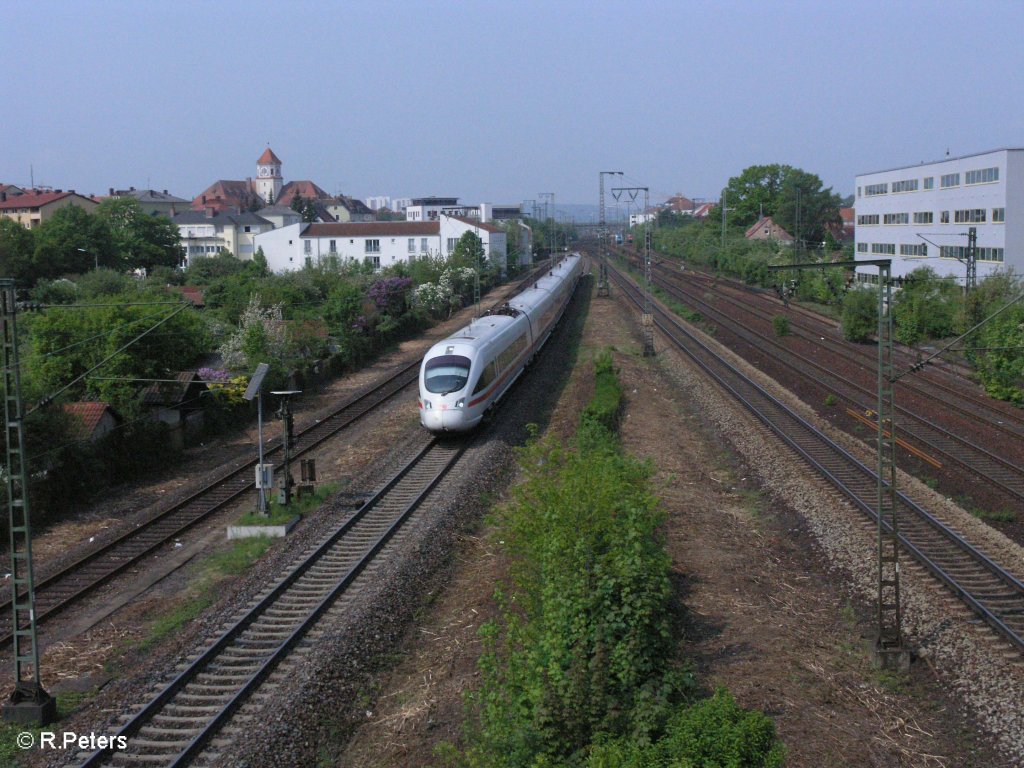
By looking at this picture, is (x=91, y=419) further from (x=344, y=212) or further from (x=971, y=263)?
(x=344, y=212)

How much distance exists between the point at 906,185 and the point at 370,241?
4447cm

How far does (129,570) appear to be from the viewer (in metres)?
15.6

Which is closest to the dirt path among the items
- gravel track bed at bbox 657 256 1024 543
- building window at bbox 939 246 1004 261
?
gravel track bed at bbox 657 256 1024 543

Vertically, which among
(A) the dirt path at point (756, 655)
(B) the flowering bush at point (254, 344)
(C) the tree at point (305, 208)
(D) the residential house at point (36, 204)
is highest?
(C) the tree at point (305, 208)

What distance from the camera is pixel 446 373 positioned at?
74.2 feet

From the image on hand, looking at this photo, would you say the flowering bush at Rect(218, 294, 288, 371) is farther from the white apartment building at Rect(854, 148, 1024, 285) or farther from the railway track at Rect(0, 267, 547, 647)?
the white apartment building at Rect(854, 148, 1024, 285)

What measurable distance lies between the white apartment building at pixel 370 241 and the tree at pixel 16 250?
76.8 feet

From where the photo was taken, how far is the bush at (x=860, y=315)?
132 feet

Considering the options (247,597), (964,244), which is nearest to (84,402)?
(247,597)

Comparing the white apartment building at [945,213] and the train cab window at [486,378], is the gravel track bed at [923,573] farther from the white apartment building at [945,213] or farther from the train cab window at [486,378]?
the white apartment building at [945,213]

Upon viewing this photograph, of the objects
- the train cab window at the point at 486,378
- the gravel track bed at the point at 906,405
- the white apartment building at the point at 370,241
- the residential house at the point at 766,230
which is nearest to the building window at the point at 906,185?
the gravel track bed at the point at 906,405

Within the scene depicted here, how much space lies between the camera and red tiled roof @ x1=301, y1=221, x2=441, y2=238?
268 ft

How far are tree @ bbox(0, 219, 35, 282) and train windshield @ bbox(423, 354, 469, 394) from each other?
37.8 meters

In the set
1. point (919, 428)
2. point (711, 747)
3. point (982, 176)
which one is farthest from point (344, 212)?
point (711, 747)
